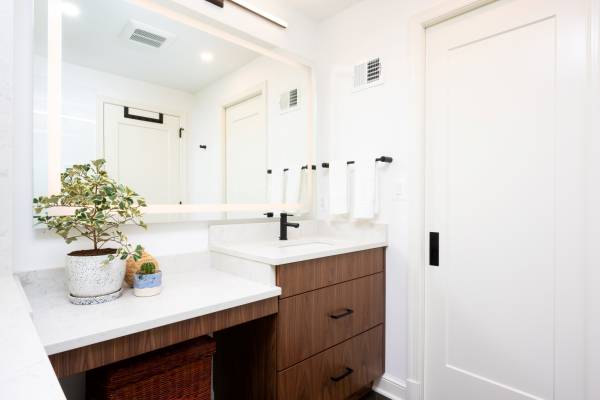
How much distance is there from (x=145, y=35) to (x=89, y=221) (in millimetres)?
942

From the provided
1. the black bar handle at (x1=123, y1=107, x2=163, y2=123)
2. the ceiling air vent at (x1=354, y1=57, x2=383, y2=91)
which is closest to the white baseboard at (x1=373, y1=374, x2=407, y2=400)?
the ceiling air vent at (x1=354, y1=57, x2=383, y2=91)

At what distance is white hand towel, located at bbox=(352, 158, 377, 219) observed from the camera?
198cm

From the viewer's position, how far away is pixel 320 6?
2201 millimetres

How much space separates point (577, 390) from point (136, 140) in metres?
2.23

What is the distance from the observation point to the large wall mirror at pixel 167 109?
1.32 m

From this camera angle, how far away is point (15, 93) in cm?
123

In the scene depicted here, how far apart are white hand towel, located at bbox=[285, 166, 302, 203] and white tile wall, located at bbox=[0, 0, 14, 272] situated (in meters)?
1.40

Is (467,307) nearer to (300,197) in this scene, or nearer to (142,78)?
(300,197)

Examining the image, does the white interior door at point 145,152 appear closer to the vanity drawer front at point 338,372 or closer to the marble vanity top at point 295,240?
the marble vanity top at point 295,240

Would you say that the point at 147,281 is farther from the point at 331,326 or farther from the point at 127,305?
the point at 331,326

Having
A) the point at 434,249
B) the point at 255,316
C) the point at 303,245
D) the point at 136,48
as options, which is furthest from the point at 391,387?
the point at 136,48

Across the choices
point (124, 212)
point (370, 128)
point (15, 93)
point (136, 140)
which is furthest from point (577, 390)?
point (15, 93)

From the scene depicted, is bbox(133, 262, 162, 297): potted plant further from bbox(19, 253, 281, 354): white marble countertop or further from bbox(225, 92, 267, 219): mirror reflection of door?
bbox(225, 92, 267, 219): mirror reflection of door

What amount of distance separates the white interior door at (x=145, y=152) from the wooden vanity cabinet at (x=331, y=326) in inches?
28.3
